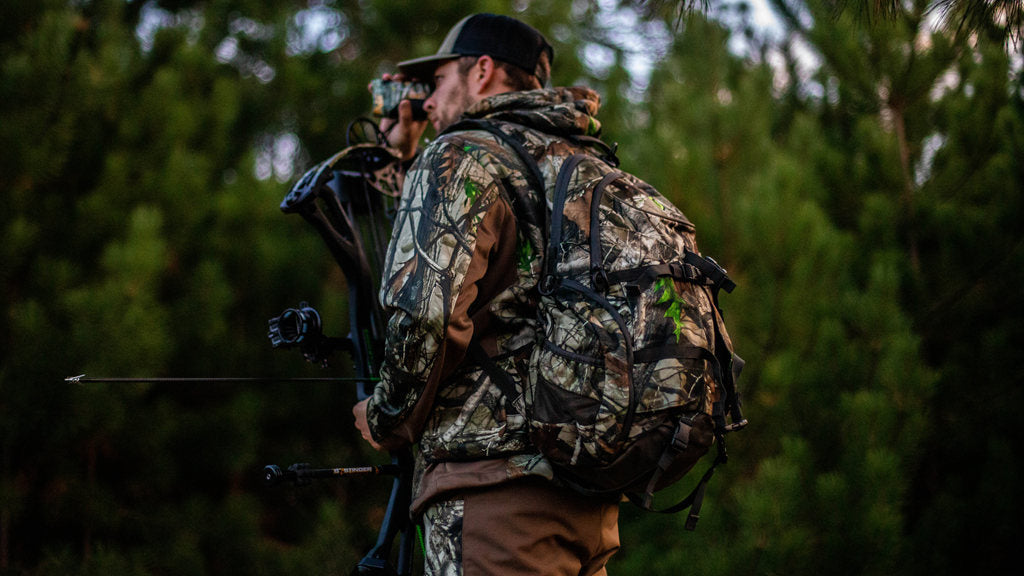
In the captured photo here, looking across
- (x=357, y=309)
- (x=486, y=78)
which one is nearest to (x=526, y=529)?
(x=357, y=309)

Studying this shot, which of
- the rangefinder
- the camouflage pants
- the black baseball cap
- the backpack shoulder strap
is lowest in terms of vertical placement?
the camouflage pants

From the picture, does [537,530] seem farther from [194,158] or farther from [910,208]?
[910,208]

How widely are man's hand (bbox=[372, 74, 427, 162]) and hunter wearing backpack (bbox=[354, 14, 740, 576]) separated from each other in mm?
529

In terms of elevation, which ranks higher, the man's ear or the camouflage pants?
the man's ear

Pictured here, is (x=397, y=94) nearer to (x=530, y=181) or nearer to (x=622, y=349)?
(x=530, y=181)

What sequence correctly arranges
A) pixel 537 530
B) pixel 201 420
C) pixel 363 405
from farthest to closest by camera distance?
pixel 201 420
pixel 363 405
pixel 537 530

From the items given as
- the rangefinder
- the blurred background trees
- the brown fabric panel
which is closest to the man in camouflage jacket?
the brown fabric panel

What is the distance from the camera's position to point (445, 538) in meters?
1.66

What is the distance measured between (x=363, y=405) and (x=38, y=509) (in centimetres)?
261

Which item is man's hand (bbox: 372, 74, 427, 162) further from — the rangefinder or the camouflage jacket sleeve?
the camouflage jacket sleeve

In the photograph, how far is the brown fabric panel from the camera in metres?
1.59

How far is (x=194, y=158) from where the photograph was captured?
4168mm

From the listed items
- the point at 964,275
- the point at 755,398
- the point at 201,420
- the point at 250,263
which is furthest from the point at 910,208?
the point at 201,420

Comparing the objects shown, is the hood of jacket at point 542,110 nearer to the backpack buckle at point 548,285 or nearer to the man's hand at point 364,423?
the backpack buckle at point 548,285
